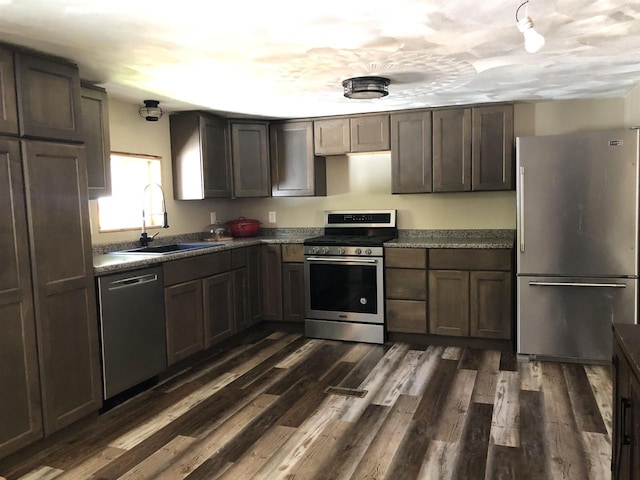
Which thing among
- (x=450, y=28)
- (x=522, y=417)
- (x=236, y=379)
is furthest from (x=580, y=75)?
(x=236, y=379)

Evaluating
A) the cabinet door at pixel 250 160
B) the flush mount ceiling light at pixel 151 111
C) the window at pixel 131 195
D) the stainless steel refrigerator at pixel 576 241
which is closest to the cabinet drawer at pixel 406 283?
the stainless steel refrigerator at pixel 576 241

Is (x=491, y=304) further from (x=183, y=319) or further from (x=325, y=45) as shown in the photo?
(x=325, y=45)

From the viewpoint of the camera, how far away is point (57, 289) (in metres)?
2.67

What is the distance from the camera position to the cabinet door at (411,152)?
443cm

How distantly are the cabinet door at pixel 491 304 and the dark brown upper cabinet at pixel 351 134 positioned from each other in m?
1.45

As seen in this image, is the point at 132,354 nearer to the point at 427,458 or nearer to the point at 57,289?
the point at 57,289

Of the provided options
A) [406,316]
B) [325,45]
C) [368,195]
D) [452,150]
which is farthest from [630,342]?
[368,195]

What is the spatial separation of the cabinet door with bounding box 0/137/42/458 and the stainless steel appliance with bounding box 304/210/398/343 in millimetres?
2459

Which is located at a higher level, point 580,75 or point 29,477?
point 580,75

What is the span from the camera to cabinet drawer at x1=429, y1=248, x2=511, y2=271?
3.99m

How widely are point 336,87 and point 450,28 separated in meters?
1.32

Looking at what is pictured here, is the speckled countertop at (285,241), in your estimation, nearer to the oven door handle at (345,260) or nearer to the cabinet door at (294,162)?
the oven door handle at (345,260)

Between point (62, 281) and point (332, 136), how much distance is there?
2.78m

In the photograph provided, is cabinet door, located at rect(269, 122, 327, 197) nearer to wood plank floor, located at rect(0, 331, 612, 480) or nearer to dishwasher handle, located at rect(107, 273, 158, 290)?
wood plank floor, located at rect(0, 331, 612, 480)
